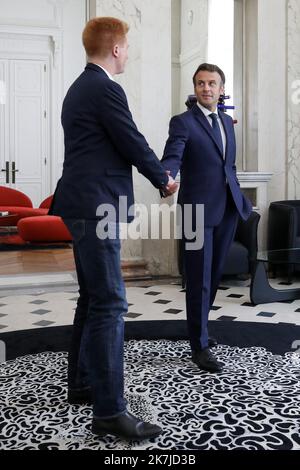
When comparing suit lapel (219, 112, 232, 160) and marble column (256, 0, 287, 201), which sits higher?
marble column (256, 0, 287, 201)

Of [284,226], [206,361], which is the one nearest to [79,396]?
[206,361]

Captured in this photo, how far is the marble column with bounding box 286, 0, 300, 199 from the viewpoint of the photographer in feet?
21.0

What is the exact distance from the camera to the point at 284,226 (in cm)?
594

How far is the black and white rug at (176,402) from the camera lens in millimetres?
2262

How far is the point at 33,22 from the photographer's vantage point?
10555 millimetres

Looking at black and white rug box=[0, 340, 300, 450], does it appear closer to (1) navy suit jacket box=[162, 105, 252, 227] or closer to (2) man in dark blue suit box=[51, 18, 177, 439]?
(2) man in dark blue suit box=[51, 18, 177, 439]

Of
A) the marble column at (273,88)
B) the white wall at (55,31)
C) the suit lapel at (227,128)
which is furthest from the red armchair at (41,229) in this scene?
the suit lapel at (227,128)

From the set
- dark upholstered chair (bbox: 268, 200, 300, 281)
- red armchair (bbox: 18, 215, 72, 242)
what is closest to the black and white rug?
dark upholstered chair (bbox: 268, 200, 300, 281)

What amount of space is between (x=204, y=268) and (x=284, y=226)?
3025mm

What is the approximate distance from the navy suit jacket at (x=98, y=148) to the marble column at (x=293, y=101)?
15.1 feet

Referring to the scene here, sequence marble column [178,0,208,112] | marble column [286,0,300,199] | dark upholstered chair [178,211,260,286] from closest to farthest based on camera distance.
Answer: dark upholstered chair [178,211,260,286], marble column [286,0,300,199], marble column [178,0,208,112]

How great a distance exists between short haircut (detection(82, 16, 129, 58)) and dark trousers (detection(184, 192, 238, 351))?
1238 mm

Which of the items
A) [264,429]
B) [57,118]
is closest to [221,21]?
[57,118]
